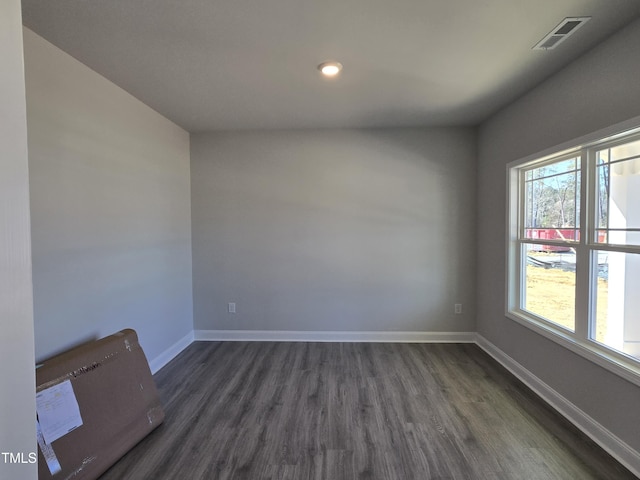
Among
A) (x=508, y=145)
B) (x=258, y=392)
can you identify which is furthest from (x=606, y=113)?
(x=258, y=392)

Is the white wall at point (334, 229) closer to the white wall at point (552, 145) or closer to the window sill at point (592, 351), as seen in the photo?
the white wall at point (552, 145)

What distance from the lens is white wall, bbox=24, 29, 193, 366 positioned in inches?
72.8

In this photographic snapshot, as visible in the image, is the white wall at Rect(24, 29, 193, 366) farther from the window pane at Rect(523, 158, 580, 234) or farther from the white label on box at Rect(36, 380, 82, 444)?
the window pane at Rect(523, 158, 580, 234)

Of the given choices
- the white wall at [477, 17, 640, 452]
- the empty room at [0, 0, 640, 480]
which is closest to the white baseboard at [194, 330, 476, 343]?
the empty room at [0, 0, 640, 480]

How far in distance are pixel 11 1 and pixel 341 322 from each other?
11.7ft

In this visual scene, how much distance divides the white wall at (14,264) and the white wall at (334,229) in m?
3.01

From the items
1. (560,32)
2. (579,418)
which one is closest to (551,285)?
(579,418)

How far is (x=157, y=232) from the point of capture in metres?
3.07

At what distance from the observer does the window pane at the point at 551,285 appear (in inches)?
91.7

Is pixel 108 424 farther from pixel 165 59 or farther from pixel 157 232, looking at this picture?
pixel 165 59

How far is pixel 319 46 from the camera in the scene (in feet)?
A: 6.40

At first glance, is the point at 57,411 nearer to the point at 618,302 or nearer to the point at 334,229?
the point at 334,229

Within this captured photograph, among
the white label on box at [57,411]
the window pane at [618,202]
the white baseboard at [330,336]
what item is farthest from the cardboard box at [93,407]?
the window pane at [618,202]

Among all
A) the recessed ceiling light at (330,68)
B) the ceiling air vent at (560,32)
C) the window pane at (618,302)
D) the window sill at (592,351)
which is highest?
the recessed ceiling light at (330,68)
